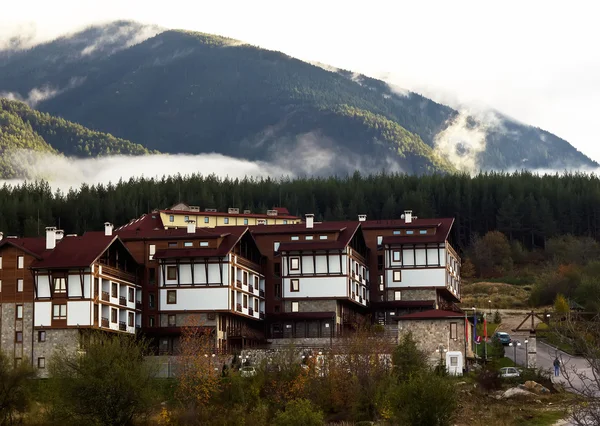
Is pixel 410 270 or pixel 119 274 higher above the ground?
pixel 410 270

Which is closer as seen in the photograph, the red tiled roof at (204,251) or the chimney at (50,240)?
the chimney at (50,240)

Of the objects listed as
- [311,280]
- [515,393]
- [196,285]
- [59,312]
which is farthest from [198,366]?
[311,280]

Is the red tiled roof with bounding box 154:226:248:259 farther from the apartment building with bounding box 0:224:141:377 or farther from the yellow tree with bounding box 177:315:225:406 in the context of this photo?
the yellow tree with bounding box 177:315:225:406

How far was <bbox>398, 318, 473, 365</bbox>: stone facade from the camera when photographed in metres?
91.2

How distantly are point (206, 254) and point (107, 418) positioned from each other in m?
28.0

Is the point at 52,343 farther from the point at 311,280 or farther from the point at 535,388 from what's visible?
the point at 535,388

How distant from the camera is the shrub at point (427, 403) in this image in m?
66.5

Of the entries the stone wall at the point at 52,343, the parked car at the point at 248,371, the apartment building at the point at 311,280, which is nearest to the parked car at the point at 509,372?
the parked car at the point at 248,371

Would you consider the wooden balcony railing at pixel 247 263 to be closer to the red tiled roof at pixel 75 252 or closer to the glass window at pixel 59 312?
the red tiled roof at pixel 75 252

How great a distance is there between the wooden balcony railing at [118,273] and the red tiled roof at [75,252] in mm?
1927

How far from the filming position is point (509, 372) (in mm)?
85750

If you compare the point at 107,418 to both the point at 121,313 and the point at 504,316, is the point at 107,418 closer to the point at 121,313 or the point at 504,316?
the point at 121,313

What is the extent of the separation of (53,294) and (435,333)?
3183 centimetres

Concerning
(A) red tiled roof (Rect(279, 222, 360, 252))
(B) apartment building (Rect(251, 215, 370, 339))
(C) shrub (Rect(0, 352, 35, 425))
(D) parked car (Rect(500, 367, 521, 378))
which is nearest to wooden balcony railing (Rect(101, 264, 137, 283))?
(B) apartment building (Rect(251, 215, 370, 339))
